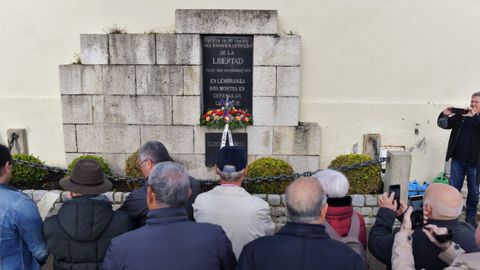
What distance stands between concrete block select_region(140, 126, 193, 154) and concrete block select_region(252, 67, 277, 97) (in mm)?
1445

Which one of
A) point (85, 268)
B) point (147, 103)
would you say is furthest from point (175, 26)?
point (85, 268)

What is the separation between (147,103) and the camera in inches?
285

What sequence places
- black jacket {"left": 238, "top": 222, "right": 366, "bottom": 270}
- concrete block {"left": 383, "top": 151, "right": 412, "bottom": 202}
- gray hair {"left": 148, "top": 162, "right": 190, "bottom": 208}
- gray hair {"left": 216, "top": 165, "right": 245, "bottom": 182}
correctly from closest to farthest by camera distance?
black jacket {"left": 238, "top": 222, "right": 366, "bottom": 270} < gray hair {"left": 148, "top": 162, "right": 190, "bottom": 208} < gray hair {"left": 216, "top": 165, "right": 245, "bottom": 182} < concrete block {"left": 383, "top": 151, "right": 412, "bottom": 202}

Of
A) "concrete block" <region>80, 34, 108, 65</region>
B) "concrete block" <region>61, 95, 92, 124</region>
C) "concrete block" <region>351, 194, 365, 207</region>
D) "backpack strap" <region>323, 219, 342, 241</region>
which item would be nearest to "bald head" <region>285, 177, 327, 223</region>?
"backpack strap" <region>323, 219, 342, 241</region>

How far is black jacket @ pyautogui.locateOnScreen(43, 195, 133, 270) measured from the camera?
2.73m

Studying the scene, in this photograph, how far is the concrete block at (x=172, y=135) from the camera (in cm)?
732

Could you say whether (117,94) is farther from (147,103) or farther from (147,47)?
(147,47)

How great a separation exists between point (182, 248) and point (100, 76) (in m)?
5.62

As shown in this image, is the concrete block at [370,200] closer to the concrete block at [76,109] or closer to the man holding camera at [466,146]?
the man holding camera at [466,146]

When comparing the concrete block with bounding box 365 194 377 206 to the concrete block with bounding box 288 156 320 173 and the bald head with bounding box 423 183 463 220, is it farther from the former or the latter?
the bald head with bounding box 423 183 463 220

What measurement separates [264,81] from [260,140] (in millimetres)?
1093

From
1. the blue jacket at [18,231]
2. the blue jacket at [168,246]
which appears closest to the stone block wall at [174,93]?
the blue jacket at [18,231]

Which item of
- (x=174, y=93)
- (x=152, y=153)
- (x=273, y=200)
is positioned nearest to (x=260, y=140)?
(x=273, y=200)

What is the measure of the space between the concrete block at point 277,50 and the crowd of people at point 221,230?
155 inches
